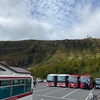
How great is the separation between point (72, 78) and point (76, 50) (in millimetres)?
79390

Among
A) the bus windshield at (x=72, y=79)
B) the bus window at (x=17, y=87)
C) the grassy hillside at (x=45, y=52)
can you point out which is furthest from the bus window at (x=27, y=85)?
the grassy hillside at (x=45, y=52)

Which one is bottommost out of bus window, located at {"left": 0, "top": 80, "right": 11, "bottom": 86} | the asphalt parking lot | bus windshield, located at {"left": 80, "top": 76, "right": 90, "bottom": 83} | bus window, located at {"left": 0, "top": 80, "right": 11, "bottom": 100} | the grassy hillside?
the asphalt parking lot

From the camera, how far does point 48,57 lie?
405 feet

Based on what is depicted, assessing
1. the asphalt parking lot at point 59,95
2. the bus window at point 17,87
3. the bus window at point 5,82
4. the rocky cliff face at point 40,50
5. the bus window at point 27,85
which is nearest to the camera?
the bus window at point 5,82

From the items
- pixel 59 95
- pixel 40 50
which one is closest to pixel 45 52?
pixel 40 50

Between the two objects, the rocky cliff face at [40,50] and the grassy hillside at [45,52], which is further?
the rocky cliff face at [40,50]

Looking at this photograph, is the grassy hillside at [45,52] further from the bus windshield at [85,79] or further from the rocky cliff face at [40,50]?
the bus windshield at [85,79]

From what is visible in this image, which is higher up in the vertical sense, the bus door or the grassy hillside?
the grassy hillside

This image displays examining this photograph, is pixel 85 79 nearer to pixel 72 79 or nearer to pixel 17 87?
pixel 72 79

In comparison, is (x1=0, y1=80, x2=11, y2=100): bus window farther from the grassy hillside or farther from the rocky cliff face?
the rocky cliff face

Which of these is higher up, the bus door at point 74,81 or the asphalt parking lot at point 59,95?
the bus door at point 74,81

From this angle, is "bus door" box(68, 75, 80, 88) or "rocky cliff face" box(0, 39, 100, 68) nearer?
"bus door" box(68, 75, 80, 88)

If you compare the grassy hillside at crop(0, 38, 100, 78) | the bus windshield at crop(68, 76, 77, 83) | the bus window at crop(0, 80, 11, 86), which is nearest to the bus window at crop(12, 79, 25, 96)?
the bus window at crop(0, 80, 11, 86)

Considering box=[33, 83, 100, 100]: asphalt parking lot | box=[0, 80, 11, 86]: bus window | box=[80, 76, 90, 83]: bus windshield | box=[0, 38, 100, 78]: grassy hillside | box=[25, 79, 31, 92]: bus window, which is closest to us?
box=[0, 80, 11, 86]: bus window
